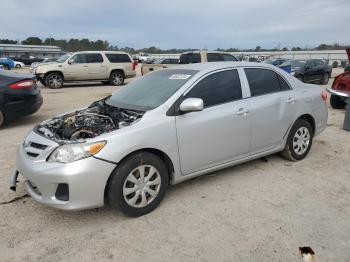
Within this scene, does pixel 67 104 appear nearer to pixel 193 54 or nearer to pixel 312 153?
pixel 193 54

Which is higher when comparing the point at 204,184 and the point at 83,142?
the point at 83,142

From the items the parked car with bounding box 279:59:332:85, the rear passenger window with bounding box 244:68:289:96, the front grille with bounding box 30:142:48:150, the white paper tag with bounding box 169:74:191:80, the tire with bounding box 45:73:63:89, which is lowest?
the parked car with bounding box 279:59:332:85

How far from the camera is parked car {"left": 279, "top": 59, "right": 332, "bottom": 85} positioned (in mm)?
18156

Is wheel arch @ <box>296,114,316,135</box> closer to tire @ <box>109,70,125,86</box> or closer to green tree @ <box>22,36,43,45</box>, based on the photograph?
tire @ <box>109,70,125,86</box>

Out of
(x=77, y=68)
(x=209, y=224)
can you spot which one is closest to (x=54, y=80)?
(x=77, y=68)

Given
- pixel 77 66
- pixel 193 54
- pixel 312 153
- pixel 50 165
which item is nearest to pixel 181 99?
pixel 50 165

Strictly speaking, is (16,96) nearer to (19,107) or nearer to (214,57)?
(19,107)

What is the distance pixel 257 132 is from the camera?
15.4 ft

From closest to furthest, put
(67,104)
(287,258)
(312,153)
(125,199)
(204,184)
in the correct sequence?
1. (287,258)
2. (125,199)
3. (204,184)
4. (312,153)
5. (67,104)

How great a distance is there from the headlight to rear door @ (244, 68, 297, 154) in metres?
2.23

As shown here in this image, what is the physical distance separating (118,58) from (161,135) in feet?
50.0

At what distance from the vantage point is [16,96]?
7.71m

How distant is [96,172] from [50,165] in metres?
0.45

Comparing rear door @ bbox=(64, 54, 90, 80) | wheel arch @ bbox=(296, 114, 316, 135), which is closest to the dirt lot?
wheel arch @ bbox=(296, 114, 316, 135)
